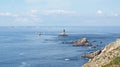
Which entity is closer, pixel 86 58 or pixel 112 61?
pixel 112 61

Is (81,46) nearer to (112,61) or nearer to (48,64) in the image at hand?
(48,64)

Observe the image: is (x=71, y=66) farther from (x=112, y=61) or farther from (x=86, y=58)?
(x=112, y=61)

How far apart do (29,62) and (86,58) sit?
74.1 feet

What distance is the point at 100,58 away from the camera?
35.4m

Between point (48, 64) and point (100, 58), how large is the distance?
62.7m

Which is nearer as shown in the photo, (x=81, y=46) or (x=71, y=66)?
(x=71, y=66)

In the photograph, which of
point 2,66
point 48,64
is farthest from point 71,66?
point 2,66

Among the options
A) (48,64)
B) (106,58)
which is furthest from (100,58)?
(48,64)

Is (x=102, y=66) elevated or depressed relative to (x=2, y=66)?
elevated

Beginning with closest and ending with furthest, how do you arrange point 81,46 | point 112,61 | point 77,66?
1. point 112,61
2. point 77,66
3. point 81,46

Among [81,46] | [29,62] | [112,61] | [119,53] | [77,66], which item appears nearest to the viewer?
[112,61]

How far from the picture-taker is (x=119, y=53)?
3538 cm

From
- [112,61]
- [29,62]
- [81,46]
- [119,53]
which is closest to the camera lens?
[112,61]

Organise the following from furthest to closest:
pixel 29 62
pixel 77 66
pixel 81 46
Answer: pixel 81 46 → pixel 29 62 → pixel 77 66
